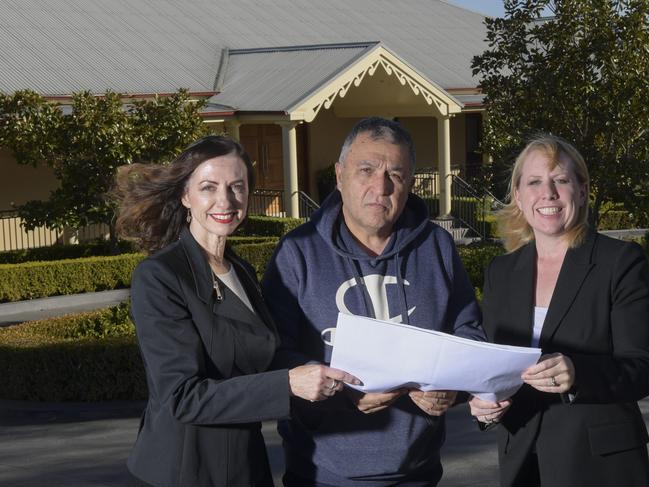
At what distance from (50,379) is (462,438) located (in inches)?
160

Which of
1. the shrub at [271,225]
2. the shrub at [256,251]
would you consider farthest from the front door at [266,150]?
the shrub at [256,251]

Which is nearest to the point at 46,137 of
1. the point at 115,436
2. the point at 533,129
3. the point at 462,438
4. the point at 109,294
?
the point at 109,294

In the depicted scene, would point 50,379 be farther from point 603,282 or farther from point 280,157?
point 280,157

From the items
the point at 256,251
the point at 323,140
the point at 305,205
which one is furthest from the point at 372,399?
the point at 323,140

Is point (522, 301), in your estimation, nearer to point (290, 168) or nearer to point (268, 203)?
point (290, 168)

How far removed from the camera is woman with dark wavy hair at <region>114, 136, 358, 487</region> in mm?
3129

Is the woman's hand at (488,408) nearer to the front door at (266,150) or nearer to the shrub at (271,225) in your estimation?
the shrub at (271,225)

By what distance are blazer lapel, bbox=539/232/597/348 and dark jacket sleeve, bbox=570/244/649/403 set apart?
0.11 metres

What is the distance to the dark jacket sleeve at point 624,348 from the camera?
350 cm

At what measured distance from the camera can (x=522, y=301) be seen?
3832mm

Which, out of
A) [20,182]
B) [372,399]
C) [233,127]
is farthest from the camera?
[233,127]

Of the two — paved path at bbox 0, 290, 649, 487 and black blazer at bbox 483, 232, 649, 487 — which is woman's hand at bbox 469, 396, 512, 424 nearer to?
black blazer at bbox 483, 232, 649, 487

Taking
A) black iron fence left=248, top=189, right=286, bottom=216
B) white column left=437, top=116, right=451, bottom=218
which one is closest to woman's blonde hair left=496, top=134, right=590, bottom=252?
black iron fence left=248, top=189, right=286, bottom=216

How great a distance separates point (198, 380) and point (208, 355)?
10cm
